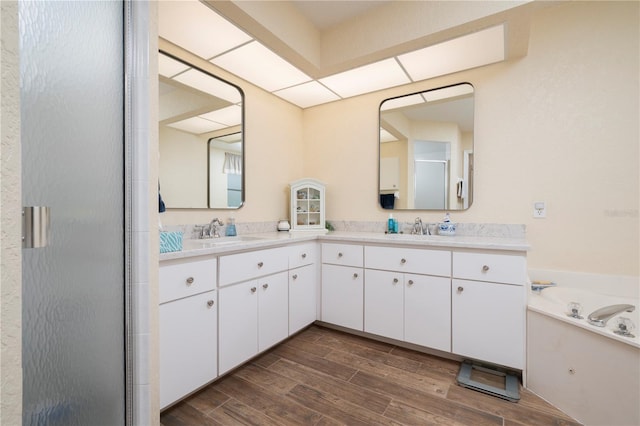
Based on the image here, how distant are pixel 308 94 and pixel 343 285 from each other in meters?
1.91

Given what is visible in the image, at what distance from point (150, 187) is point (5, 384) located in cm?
A: 79

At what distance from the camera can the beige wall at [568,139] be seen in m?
2.06

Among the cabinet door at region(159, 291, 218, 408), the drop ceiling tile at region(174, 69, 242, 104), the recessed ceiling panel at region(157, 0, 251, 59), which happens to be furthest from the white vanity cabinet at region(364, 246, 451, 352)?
the recessed ceiling panel at region(157, 0, 251, 59)

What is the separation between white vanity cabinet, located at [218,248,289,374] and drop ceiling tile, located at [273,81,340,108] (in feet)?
5.26

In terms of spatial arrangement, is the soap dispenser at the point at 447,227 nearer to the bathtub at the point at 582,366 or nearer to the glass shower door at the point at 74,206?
the bathtub at the point at 582,366

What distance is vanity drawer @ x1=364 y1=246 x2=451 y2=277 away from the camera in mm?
2107

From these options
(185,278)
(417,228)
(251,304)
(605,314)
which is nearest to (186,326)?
(185,278)

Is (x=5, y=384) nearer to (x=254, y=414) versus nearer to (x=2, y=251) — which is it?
(x=2, y=251)

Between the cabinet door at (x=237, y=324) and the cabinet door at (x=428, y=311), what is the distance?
1111 mm

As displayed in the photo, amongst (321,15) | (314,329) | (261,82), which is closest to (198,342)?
(314,329)

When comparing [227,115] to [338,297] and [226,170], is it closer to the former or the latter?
[226,170]

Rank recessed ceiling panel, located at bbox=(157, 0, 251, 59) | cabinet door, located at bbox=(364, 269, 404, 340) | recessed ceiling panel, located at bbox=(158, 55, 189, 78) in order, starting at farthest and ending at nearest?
cabinet door, located at bbox=(364, 269, 404, 340)
recessed ceiling panel, located at bbox=(158, 55, 189, 78)
recessed ceiling panel, located at bbox=(157, 0, 251, 59)

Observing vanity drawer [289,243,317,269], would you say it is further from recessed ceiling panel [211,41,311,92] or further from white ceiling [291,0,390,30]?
white ceiling [291,0,390,30]

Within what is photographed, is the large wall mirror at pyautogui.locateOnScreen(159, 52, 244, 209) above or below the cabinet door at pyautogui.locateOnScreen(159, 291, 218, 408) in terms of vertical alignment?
above
